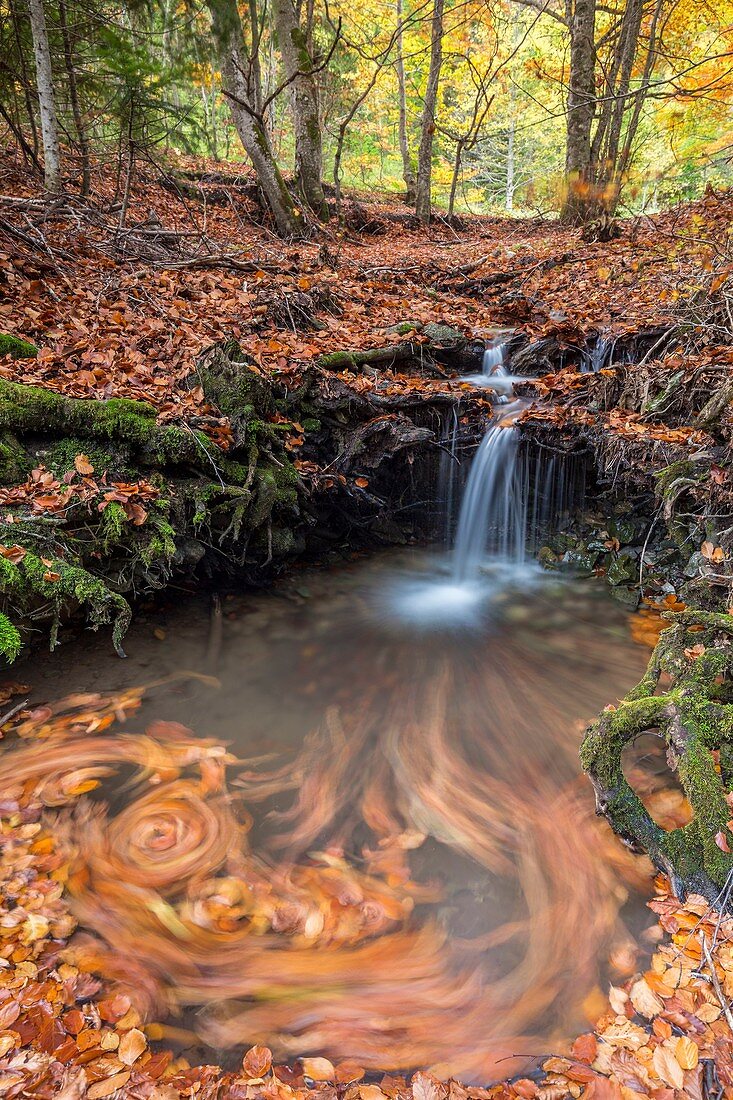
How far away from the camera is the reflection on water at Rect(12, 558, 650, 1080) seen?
7.33ft

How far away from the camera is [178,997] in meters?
2.22

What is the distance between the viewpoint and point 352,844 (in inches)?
118

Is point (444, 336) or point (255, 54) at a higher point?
point (255, 54)

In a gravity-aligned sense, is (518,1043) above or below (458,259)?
below

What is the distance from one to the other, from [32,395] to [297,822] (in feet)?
11.5

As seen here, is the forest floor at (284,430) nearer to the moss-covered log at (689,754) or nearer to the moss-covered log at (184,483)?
the moss-covered log at (184,483)

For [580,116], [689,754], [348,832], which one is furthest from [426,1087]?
[580,116]

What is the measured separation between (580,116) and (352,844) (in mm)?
13049

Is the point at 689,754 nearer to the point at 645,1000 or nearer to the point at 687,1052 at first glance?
the point at 645,1000

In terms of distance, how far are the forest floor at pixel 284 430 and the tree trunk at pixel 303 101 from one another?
6.71 ft

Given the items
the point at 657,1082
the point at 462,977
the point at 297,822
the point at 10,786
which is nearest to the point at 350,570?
the point at 297,822

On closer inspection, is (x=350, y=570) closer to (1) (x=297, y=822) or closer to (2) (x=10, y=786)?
(1) (x=297, y=822)

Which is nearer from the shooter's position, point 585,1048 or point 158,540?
point 585,1048

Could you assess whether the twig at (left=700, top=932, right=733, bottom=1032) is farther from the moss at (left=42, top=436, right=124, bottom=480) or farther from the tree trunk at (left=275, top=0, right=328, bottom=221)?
the tree trunk at (left=275, top=0, right=328, bottom=221)
